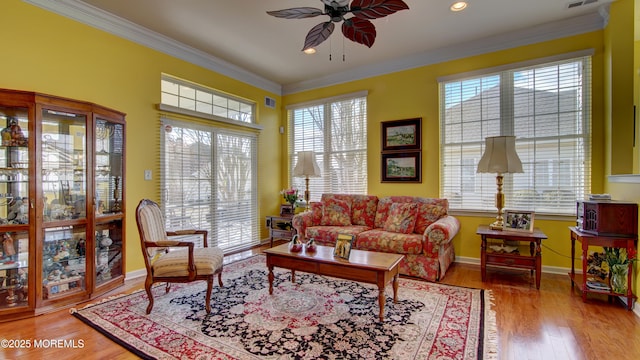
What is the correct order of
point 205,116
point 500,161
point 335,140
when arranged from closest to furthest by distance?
point 500,161, point 205,116, point 335,140

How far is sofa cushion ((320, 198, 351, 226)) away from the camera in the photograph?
4.36 meters

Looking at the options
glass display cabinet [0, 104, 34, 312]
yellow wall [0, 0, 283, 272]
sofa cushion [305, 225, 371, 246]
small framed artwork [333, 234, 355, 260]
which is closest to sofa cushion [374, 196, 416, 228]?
sofa cushion [305, 225, 371, 246]

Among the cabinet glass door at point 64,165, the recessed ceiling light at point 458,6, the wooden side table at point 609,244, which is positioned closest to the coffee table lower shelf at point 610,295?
the wooden side table at point 609,244

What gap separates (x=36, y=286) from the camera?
8.25ft

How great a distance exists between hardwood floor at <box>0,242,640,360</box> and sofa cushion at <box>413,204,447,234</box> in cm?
94

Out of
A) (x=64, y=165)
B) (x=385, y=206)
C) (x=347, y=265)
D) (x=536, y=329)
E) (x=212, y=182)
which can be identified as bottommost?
(x=536, y=329)

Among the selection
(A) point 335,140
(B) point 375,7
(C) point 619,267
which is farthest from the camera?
(A) point 335,140

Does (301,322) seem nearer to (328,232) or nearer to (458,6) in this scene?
(328,232)

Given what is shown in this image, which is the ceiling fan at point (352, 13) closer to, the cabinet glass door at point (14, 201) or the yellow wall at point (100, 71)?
the yellow wall at point (100, 71)

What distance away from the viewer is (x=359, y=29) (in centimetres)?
243

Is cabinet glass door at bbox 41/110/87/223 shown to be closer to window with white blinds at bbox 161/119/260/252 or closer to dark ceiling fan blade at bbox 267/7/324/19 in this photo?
window with white blinds at bbox 161/119/260/252

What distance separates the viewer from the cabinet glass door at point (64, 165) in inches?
105

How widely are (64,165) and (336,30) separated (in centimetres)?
326

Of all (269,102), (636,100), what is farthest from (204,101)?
(636,100)
